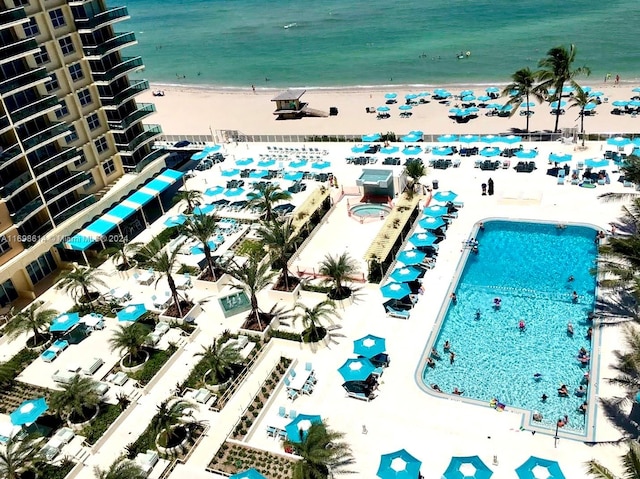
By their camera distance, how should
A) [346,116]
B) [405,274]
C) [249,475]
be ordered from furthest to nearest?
[346,116], [405,274], [249,475]

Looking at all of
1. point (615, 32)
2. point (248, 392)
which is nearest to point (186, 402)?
point (248, 392)

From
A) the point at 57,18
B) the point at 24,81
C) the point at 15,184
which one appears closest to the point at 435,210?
the point at 15,184

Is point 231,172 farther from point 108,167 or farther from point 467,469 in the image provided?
point 467,469

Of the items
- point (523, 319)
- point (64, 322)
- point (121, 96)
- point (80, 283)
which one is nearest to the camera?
point (523, 319)

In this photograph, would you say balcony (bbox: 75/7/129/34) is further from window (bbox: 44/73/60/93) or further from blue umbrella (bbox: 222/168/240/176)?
blue umbrella (bbox: 222/168/240/176)

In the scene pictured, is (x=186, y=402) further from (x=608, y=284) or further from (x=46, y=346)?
(x=608, y=284)

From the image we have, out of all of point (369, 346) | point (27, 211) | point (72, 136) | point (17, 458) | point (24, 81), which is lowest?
point (369, 346)

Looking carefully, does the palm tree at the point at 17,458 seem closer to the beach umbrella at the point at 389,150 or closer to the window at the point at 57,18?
the window at the point at 57,18
